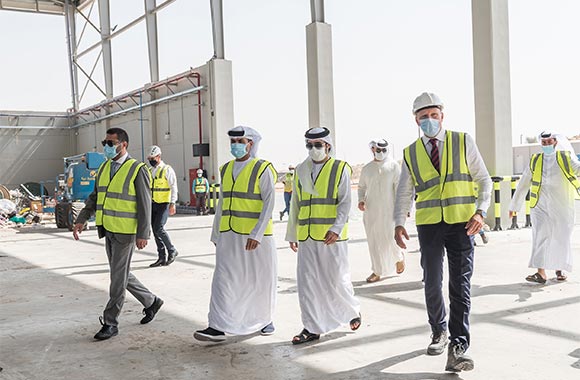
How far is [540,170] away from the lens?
749 centimetres

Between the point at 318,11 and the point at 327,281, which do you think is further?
the point at 318,11

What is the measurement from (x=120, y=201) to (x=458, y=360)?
10.1ft

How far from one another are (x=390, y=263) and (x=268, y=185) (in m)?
3.02

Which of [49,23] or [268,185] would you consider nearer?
[268,185]

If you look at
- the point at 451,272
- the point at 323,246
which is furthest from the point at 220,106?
the point at 451,272

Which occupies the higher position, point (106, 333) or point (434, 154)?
point (434, 154)

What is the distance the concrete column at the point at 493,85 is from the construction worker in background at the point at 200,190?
1085 cm

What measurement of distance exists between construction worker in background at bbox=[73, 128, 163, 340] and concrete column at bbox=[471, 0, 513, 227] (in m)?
9.37

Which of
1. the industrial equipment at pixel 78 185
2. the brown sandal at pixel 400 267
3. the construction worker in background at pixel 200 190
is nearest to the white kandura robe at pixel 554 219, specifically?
the brown sandal at pixel 400 267

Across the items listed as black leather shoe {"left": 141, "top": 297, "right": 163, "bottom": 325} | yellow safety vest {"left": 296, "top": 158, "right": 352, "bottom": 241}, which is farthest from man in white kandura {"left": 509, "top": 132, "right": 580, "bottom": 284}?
black leather shoe {"left": 141, "top": 297, "right": 163, "bottom": 325}

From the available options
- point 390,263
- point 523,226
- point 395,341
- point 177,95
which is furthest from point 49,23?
point 395,341

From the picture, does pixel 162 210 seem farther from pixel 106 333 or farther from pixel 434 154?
pixel 434 154

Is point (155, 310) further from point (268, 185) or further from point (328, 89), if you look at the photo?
point (328, 89)

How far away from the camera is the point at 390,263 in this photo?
7.96m
